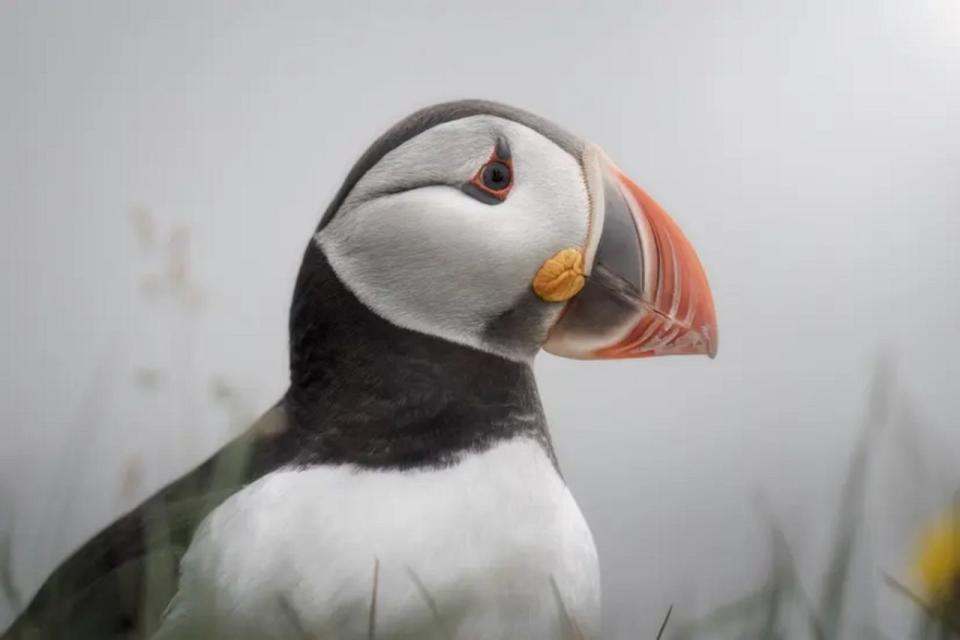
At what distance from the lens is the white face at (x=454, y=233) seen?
4.00 feet

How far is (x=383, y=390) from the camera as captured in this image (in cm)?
115

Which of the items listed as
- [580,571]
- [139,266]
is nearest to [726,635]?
[580,571]

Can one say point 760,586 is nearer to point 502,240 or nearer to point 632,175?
point 502,240

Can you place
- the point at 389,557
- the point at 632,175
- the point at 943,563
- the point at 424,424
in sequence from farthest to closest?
1. the point at 632,175
2. the point at 424,424
3. the point at 389,557
4. the point at 943,563

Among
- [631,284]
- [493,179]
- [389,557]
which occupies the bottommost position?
[389,557]

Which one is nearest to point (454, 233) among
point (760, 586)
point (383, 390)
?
point (383, 390)

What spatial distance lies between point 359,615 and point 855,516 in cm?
40

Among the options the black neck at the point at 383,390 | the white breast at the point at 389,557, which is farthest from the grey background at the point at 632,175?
the white breast at the point at 389,557

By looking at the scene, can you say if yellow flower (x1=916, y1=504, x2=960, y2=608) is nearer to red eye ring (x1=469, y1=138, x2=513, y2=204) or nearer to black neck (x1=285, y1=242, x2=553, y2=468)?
black neck (x1=285, y1=242, x2=553, y2=468)

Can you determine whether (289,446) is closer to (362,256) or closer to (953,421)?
(362,256)

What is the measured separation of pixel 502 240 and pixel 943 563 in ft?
1.75

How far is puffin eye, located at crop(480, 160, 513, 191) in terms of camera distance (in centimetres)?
123

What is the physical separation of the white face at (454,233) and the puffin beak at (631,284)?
3 centimetres

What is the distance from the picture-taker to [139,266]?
166 centimetres
